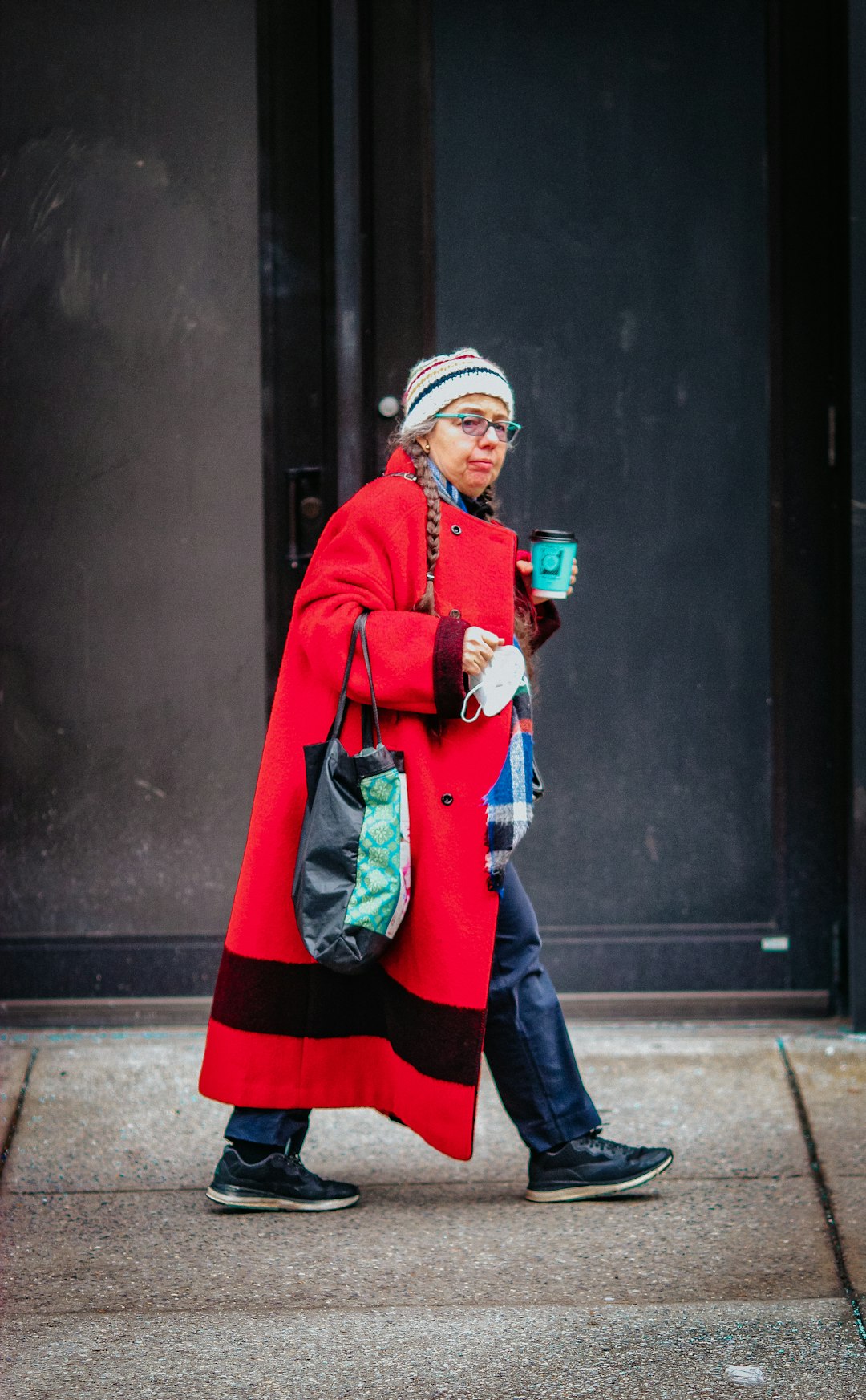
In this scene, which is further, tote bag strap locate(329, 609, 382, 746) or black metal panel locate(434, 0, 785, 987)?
black metal panel locate(434, 0, 785, 987)

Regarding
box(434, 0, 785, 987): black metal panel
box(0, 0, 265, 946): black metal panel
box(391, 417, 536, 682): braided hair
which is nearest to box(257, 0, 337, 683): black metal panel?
box(0, 0, 265, 946): black metal panel

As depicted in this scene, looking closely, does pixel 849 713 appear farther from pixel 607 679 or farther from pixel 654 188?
pixel 654 188

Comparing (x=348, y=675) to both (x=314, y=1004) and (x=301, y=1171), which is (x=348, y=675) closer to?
(x=314, y=1004)

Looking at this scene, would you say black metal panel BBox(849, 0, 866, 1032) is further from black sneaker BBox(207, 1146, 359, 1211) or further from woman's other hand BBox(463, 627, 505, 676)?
black sneaker BBox(207, 1146, 359, 1211)

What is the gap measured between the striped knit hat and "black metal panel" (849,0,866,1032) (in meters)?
1.44

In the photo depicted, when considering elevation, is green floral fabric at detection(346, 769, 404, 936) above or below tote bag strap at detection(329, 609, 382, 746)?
below

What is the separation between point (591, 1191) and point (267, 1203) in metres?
0.70

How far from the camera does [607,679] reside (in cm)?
454

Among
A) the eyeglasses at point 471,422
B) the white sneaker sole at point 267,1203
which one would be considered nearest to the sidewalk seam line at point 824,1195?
the white sneaker sole at point 267,1203

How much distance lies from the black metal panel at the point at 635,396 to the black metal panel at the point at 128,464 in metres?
0.67

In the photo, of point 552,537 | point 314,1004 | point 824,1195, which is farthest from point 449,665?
point 824,1195

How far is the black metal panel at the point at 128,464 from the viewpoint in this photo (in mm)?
4402

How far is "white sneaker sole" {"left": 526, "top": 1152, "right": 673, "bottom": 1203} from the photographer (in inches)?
132

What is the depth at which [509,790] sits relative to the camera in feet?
10.6
